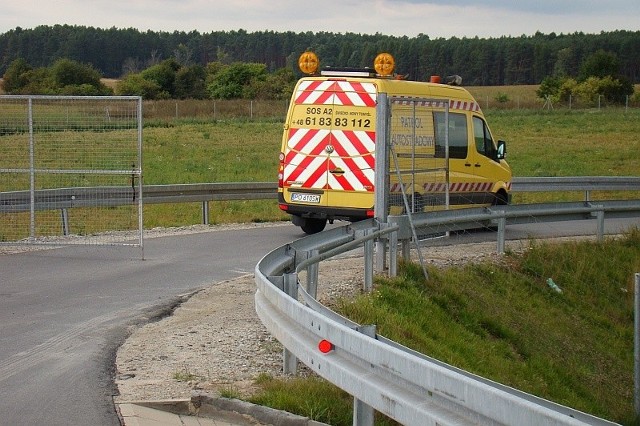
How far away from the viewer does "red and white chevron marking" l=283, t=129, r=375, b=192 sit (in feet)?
52.1

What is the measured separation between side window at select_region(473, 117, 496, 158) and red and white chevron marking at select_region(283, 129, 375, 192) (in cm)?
292

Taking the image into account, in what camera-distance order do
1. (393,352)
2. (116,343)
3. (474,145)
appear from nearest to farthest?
(393,352), (116,343), (474,145)

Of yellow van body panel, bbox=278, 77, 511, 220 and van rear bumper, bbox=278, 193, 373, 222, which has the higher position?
yellow van body panel, bbox=278, 77, 511, 220

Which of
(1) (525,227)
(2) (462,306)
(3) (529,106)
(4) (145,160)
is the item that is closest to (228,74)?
(3) (529,106)

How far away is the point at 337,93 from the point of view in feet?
52.7

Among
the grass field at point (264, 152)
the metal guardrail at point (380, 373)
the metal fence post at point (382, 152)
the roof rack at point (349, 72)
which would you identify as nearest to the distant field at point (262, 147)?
the grass field at point (264, 152)

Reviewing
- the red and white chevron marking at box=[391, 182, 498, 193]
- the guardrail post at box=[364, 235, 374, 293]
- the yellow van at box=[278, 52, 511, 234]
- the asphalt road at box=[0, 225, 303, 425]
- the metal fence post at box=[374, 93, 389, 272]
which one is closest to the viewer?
the asphalt road at box=[0, 225, 303, 425]

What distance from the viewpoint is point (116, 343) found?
959 centimetres

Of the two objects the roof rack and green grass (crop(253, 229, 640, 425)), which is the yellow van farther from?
green grass (crop(253, 229, 640, 425))

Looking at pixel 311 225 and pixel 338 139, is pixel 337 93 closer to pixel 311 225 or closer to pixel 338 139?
pixel 338 139

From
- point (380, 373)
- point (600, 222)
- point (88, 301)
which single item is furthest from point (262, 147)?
point (380, 373)

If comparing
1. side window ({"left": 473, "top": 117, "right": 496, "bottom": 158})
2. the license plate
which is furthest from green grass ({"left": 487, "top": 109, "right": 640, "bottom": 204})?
the license plate

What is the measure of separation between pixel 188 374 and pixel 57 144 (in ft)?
28.9

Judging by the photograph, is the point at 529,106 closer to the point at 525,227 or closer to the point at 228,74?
the point at 228,74
